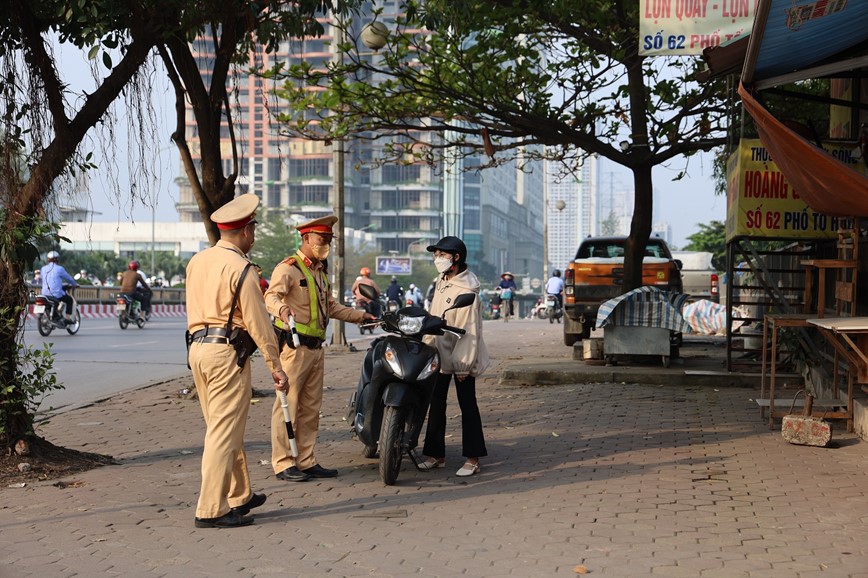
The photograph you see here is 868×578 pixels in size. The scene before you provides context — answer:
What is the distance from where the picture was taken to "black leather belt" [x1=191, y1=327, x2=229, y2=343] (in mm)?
5762

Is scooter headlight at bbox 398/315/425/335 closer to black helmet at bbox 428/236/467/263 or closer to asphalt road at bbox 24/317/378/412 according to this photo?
black helmet at bbox 428/236/467/263

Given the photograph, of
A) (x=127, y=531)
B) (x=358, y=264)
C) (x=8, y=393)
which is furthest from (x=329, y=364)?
(x=358, y=264)

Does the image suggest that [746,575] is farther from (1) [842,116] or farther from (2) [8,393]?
(1) [842,116]

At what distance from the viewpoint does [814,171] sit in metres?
8.30

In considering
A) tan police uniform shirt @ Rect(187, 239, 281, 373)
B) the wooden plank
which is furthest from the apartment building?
tan police uniform shirt @ Rect(187, 239, 281, 373)

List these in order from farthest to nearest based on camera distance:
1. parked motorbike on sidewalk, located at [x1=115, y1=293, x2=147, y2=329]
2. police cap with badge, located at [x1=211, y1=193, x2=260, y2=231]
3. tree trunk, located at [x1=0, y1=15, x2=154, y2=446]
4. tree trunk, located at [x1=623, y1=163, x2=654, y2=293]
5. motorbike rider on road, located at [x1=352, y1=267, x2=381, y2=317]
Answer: parked motorbike on sidewalk, located at [x1=115, y1=293, x2=147, y2=329], tree trunk, located at [x1=623, y1=163, x2=654, y2=293], motorbike rider on road, located at [x1=352, y1=267, x2=381, y2=317], tree trunk, located at [x1=0, y1=15, x2=154, y2=446], police cap with badge, located at [x1=211, y1=193, x2=260, y2=231]

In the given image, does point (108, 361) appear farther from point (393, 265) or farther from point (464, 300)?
point (393, 265)

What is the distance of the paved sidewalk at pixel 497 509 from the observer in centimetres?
512

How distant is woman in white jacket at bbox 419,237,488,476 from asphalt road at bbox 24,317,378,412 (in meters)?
3.31

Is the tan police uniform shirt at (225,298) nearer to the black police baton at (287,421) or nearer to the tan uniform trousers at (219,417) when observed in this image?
the tan uniform trousers at (219,417)

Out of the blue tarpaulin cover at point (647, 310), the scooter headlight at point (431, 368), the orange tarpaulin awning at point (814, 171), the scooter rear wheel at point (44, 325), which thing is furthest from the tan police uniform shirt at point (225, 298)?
the scooter rear wheel at point (44, 325)

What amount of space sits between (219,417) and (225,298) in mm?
638

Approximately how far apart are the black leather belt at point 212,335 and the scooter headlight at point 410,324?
1619 mm

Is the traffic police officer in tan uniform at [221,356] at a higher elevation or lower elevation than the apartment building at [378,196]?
lower
